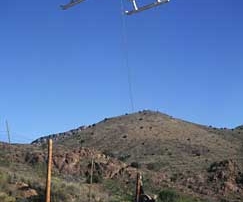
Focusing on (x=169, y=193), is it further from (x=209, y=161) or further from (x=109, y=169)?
(x=209, y=161)

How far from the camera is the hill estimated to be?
5756cm

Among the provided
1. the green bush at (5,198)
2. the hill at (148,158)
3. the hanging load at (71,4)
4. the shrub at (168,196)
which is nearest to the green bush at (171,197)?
the shrub at (168,196)

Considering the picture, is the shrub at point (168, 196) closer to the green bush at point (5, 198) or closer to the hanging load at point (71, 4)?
the green bush at point (5, 198)

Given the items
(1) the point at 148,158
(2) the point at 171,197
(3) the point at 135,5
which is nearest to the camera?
(3) the point at 135,5

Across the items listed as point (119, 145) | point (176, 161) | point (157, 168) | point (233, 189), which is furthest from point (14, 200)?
point (119, 145)

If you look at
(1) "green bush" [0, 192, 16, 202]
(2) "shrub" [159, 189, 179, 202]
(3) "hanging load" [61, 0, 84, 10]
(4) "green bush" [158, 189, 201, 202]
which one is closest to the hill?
(4) "green bush" [158, 189, 201, 202]

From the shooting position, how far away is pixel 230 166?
70000mm

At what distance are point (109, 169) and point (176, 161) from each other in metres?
25.4

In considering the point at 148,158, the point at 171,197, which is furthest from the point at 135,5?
the point at 148,158

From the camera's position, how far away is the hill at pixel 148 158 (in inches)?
2266

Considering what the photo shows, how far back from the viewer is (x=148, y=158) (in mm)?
91250

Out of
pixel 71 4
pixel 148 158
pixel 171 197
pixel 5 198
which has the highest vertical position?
pixel 71 4

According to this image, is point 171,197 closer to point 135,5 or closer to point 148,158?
point 135,5

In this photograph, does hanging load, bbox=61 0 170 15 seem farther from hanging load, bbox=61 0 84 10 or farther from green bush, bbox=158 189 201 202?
green bush, bbox=158 189 201 202
